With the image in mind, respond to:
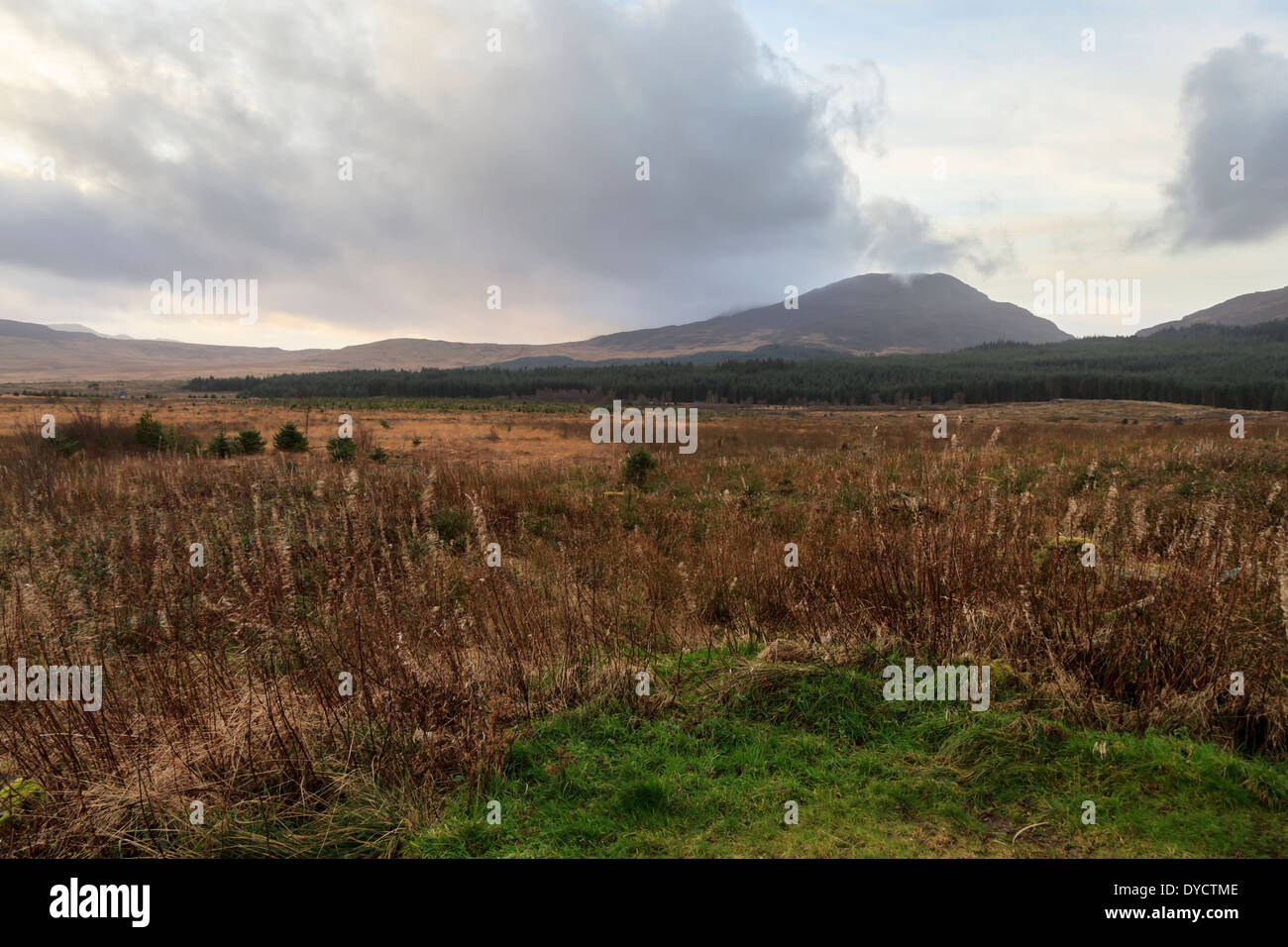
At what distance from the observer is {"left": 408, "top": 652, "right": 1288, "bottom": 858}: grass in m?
2.42

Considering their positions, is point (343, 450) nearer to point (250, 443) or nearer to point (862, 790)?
point (250, 443)

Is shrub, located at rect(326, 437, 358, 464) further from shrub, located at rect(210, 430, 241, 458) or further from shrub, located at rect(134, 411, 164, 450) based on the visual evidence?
shrub, located at rect(134, 411, 164, 450)

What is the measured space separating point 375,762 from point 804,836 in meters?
2.06

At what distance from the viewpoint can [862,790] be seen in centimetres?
275

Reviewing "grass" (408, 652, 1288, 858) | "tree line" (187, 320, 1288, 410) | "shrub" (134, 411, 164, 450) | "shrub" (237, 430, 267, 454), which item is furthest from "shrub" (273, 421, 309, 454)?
"tree line" (187, 320, 1288, 410)

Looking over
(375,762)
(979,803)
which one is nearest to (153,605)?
(375,762)

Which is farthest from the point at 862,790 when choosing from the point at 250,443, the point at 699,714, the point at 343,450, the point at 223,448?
the point at 250,443

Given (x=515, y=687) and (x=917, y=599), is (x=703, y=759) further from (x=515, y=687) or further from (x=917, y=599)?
(x=917, y=599)

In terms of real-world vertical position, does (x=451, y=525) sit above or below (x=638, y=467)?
below

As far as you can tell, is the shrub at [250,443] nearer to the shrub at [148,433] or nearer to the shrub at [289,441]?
the shrub at [289,441]

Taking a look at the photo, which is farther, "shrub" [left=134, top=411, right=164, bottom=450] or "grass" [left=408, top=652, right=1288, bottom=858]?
"shrub" [left=134, top=411, right=164, bottom=450]
